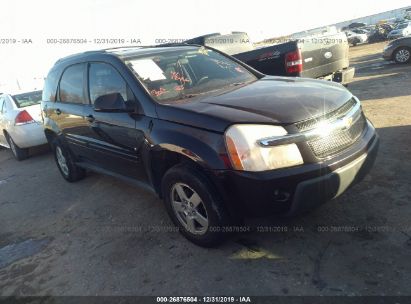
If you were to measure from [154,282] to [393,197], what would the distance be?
238 centimetres

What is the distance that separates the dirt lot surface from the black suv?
36 centimetres

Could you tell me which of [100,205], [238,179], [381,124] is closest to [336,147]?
[238,179]

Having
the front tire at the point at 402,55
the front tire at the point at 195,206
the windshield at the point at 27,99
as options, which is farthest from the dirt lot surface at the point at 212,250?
the front tire at the point at 402,55

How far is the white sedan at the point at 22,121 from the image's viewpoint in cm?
745

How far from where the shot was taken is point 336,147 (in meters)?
2.85

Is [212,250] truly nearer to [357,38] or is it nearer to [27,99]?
[27,99]

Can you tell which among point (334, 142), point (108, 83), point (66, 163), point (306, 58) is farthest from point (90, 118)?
point (306, 58)

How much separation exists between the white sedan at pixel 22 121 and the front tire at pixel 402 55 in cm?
1252

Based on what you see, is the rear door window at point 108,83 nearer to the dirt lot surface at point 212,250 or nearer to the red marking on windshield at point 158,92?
the red marking on windshield at point 158,92

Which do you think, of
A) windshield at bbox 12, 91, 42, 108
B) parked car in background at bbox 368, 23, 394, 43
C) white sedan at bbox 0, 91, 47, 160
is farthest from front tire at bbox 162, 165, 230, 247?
parked car in background at bbox 368, 23, 394, 43

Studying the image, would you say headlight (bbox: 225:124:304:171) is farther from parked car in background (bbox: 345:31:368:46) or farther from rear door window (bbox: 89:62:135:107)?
parked car in background (bbox: 345:31:368:46)

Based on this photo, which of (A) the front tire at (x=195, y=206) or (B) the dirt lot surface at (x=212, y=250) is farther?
(A) the front tire at (x=195, y=206)

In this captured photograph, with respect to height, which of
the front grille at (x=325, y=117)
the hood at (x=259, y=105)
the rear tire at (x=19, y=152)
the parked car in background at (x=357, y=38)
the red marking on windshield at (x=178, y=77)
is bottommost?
the parked car in background at (x=357, y=38)

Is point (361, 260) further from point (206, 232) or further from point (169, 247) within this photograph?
point (169, 247)
